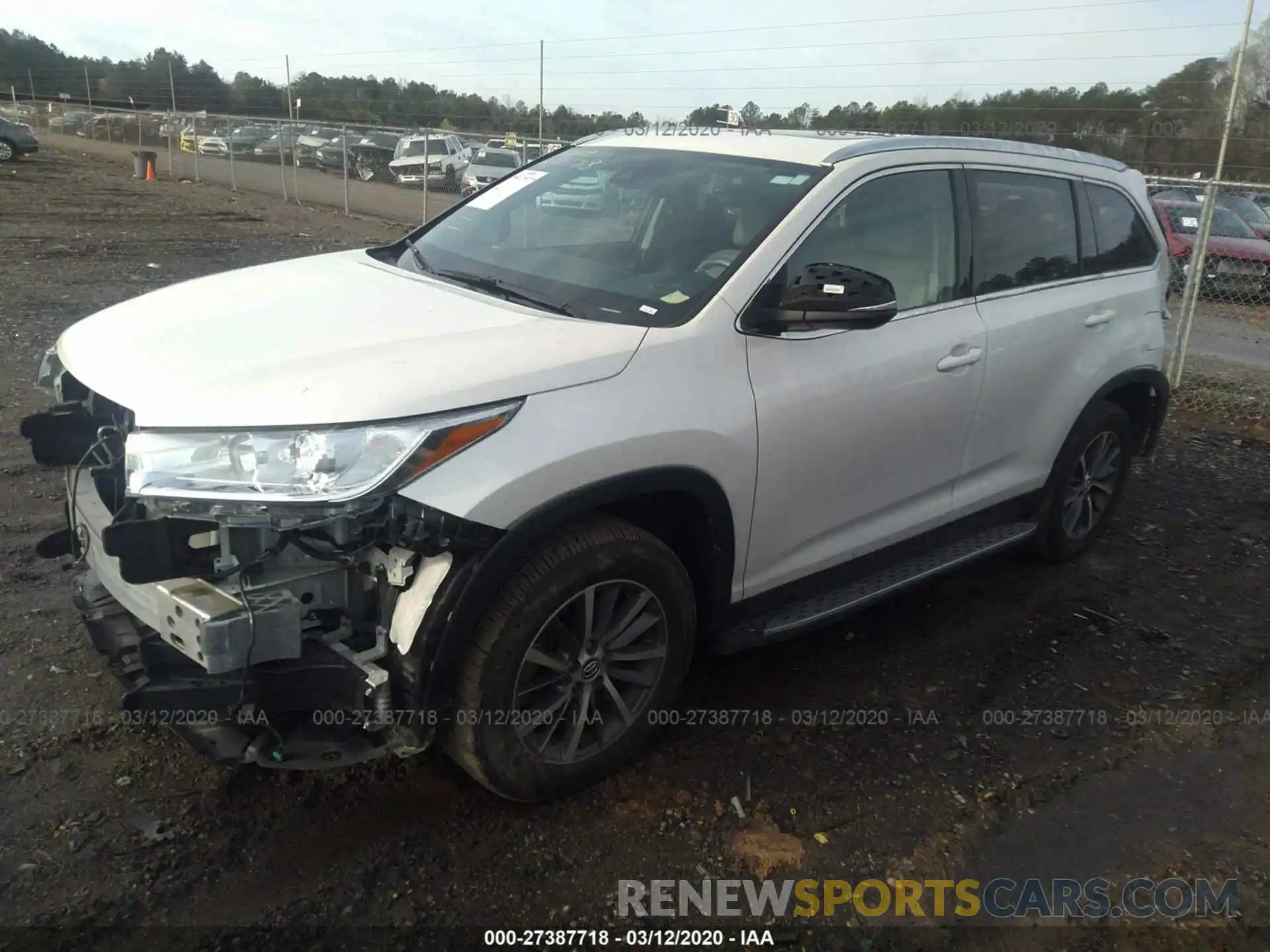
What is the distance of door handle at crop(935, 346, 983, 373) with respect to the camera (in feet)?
12.1

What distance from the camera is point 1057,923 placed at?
9.01ft

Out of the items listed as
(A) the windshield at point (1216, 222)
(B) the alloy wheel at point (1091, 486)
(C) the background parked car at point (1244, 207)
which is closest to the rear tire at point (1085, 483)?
(B) the alloy wheel at point (1091, 486)

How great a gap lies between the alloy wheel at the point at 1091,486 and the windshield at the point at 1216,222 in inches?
365

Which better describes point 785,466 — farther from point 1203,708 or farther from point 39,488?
point 39,488

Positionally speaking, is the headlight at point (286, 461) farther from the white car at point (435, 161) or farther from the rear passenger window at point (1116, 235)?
the white car at point (435, 161)

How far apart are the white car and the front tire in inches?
914

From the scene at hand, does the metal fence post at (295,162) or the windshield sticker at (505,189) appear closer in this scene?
the windshield sticker at (505,189)

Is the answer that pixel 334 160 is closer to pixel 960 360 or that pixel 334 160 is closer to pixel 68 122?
pixel 68 122

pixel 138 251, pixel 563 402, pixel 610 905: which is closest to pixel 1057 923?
pixel 610 905

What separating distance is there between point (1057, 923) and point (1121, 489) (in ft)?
10.2

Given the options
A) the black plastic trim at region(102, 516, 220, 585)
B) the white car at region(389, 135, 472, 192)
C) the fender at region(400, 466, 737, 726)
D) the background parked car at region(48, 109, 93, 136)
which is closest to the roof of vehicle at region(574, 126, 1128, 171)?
the fender at region(400, 466, 737, 726)

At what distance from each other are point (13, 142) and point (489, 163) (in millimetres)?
13171

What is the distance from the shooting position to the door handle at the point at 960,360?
3676 mm

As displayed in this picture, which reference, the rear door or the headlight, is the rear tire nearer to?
the rear door
